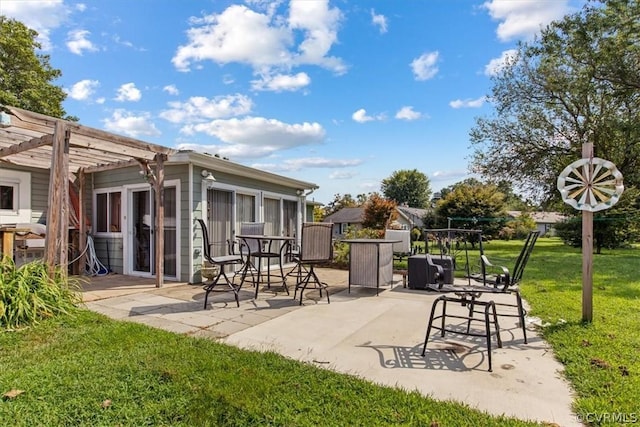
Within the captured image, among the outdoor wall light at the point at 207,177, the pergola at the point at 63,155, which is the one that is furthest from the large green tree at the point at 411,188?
the pergola at the point at 63,155

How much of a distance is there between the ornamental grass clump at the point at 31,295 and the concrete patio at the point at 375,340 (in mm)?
528

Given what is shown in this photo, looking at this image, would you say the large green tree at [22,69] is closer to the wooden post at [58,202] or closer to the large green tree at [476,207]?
the wooden post at [58,202]

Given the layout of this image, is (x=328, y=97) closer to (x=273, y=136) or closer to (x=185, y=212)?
(x=273, y=136)

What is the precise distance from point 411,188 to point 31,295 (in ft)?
155

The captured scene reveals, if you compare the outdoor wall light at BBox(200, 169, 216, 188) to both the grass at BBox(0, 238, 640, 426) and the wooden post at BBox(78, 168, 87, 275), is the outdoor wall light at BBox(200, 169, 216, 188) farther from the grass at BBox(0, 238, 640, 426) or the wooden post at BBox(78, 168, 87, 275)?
the grass at BBox(0, 238, 640, 426)

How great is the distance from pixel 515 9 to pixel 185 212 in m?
9.16

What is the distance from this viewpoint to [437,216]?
20688 mm

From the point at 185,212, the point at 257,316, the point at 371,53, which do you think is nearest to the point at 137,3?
the point at 185,212

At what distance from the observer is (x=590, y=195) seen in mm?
3850

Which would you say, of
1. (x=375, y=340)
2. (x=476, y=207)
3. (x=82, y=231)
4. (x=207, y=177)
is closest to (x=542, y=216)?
(x=476, y=207)

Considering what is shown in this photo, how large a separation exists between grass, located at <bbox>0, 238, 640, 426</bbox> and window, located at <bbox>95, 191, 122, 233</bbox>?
4550 millimetres

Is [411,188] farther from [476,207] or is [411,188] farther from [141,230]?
[141,230]

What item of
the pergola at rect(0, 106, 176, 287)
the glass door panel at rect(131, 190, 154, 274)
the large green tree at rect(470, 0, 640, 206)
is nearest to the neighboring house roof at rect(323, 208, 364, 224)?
the large green tree at rect(470, 0, 640, 206)

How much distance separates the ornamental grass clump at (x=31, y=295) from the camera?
3605mm
